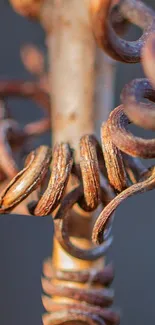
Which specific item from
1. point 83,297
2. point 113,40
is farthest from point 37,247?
point 113,40

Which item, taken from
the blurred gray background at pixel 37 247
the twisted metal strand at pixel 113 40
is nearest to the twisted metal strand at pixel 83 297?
the twisted metal strand at pixel 113 40

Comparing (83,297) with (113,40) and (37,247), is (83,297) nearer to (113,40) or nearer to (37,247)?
(113,40)

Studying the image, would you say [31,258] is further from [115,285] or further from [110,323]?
[110,323]

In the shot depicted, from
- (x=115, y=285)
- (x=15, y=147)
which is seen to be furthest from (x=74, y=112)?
(x=115, y=285)

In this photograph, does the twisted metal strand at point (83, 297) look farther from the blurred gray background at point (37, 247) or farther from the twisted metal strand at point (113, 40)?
the blurred gray background at point (37, 247)

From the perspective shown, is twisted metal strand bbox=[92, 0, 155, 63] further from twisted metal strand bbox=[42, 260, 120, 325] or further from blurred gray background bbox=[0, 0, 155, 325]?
blurred gray background bbox=[0, 0, 155, 325]

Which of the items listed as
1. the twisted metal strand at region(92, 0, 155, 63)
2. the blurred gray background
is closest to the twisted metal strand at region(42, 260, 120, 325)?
the twisted metal strand at region(92, 0, 155, 63)

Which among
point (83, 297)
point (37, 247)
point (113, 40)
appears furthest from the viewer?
point (37, 247)

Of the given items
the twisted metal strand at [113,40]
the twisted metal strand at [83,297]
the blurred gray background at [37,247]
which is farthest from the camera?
the blurred gray background at [37,247]

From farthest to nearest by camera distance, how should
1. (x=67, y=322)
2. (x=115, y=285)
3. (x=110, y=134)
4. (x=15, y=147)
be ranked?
(x=115, y=285) → (x=15, y=147) → (x=67, y=322) → (x=110, y=134)
